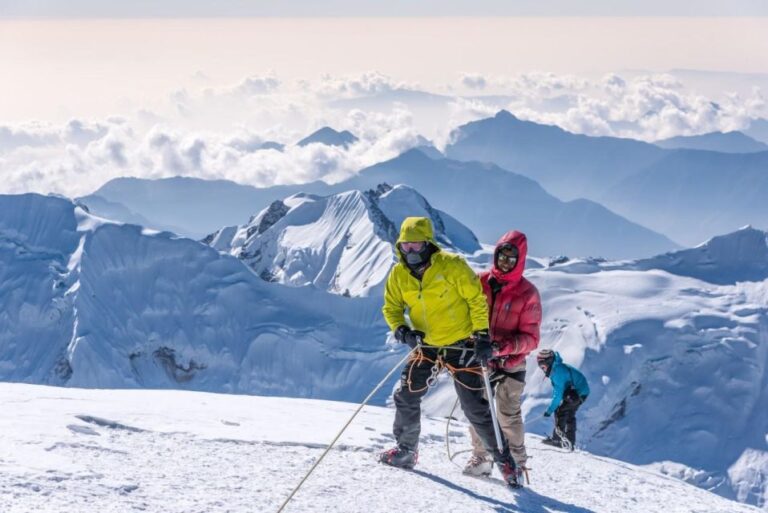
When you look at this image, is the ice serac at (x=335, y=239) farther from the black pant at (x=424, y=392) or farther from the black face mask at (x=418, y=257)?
the black face mask at (x=418, y=257)

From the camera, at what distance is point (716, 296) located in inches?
4210

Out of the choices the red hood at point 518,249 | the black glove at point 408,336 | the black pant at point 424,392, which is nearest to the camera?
the black glove at point 408,336

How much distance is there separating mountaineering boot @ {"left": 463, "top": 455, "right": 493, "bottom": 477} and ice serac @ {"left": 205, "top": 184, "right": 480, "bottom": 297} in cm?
13349

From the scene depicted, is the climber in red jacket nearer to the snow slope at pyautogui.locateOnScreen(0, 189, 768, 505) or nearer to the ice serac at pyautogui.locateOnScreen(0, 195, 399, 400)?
the snow slope at pyautogui.locateOnScreen(0, 189, 768, 505)

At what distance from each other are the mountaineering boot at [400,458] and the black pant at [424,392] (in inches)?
2.4

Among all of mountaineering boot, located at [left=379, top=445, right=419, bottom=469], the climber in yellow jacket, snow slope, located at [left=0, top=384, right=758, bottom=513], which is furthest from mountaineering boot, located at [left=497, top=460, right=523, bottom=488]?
mountaineering boot, located at [left=379, top=445, right=419, bottom=469]

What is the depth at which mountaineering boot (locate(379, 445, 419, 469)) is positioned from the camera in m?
9.62

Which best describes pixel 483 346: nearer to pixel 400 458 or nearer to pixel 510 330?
pixel 510 330

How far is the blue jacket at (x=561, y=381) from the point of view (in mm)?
13602

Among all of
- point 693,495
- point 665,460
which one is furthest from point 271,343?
point 693,495

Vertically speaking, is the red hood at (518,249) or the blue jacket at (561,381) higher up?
the red hood at (518,249)

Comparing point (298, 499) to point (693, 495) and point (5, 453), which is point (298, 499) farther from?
point (693, 495)

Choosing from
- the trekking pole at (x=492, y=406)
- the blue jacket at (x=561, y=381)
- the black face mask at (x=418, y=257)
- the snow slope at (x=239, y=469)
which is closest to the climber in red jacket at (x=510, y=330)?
the trekking pole at (x=492, y=406)

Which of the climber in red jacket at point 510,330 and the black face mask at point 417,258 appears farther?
the climber in red jacket at point 510,330
